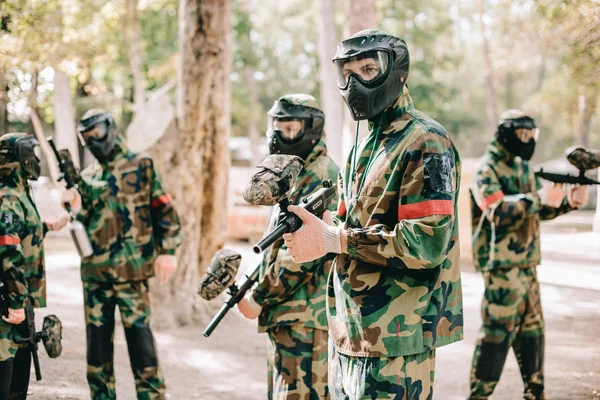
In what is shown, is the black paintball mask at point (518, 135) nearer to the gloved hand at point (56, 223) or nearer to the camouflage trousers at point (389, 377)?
the camouflage trousers at point (389, 377)

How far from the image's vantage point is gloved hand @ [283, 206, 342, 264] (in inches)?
113

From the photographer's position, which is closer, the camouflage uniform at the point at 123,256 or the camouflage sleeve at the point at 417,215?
the camouflage sleeve at the point at 417,215

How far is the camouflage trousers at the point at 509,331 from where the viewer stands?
5621 mm

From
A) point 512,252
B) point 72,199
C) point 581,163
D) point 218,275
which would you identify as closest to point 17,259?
point 72,199

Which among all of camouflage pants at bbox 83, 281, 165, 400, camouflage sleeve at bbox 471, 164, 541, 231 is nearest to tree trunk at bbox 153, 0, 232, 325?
camouflage pants at bbox 83, 281, 165, 400

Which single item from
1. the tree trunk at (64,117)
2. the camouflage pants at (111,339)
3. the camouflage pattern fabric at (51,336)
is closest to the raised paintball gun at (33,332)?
the camouflage pattern fabric at (51,336)

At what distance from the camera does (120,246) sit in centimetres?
528

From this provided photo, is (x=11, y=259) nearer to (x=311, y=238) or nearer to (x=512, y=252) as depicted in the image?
(x=311, y=238)

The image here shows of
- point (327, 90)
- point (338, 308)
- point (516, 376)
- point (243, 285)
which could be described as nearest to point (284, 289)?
point (243, 285)

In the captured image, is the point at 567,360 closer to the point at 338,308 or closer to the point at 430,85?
the point at 338,308

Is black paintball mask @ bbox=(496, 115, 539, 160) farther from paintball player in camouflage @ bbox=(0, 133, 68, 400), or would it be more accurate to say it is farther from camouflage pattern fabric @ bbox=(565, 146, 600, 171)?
paintball player in camouflage @ bbox=(0, 133, 68, 400)

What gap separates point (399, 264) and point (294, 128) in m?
1.87

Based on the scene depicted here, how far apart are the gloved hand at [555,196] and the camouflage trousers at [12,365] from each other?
14.2 feet

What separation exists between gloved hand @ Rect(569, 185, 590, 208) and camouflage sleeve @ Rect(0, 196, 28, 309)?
4.32 m
